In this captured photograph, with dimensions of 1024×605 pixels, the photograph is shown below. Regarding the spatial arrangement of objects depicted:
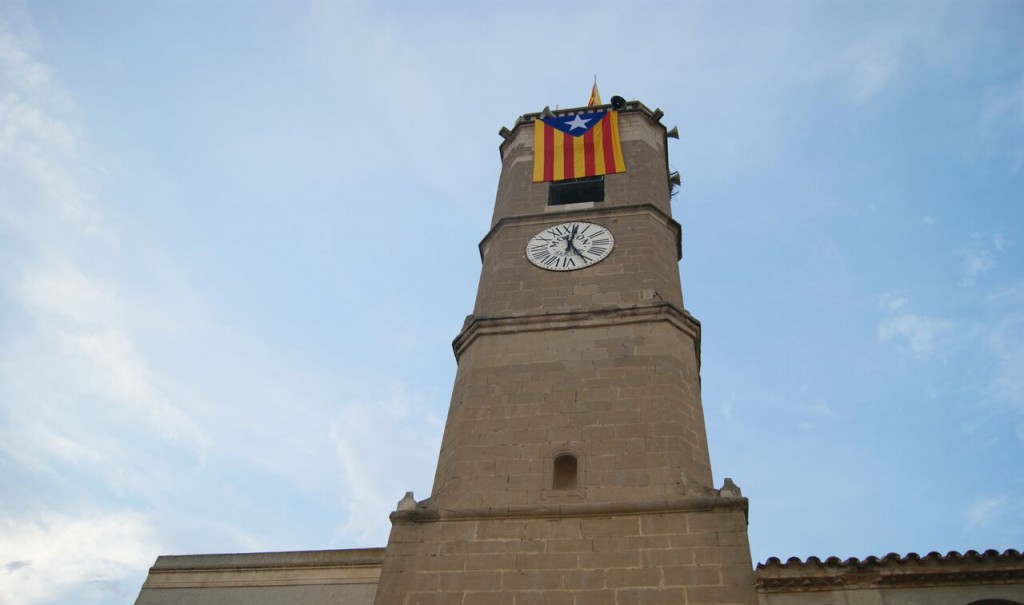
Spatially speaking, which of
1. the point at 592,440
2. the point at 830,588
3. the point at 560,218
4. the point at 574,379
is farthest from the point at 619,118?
the point at 830,588

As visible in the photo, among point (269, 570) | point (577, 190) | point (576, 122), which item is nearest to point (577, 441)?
point (269, 570)

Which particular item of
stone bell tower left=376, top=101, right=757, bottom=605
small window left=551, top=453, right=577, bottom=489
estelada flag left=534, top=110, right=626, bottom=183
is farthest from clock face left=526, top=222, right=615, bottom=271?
small window left=551, top=453, right=577, bottom=489

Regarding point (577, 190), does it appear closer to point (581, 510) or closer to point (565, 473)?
point (565, 473)

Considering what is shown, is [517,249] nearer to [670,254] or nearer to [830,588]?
[670,254]

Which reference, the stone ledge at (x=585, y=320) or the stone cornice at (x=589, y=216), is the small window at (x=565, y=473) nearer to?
the stone ledge at (x=585, y=320)

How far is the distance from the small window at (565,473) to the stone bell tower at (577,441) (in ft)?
0.07

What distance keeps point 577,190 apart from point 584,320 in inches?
200

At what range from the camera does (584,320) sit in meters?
13.2

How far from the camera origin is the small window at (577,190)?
56.9 feet

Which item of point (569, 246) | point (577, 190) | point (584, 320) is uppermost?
point (577, 190)

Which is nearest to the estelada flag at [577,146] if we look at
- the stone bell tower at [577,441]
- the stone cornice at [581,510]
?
the stone bell tower at [577,441]

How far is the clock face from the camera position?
580 inches

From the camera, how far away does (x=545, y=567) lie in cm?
970

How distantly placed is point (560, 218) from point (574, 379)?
473 centimetres
